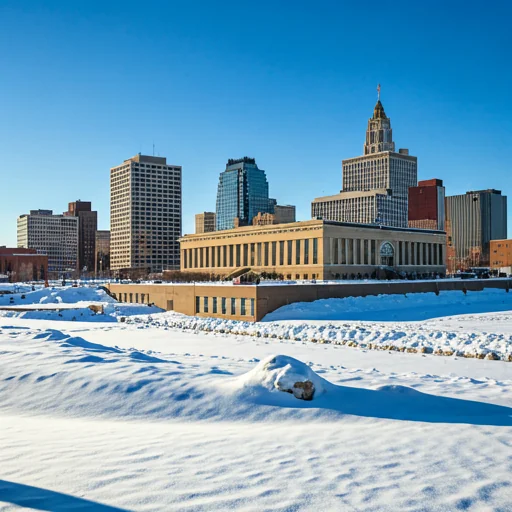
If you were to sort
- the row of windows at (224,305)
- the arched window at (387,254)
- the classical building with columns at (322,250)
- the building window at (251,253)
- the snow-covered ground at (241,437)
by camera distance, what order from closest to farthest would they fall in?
the snow-covered ground at (241,437) < the row of windows at (224,305) < the classical building with columns at (322,250) < the arched window at (387,254) < the building window at (251,253)

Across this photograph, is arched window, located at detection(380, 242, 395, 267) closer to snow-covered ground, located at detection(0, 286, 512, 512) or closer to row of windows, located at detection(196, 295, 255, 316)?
row of windows, located at detection(196, 295, 255, 316)

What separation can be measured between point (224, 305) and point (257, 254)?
32523 mm

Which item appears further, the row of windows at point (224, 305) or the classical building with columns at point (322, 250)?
the classical building with columns at point (322, 250)

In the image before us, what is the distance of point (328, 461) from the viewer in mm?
8539

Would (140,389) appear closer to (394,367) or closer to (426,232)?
(394,367)

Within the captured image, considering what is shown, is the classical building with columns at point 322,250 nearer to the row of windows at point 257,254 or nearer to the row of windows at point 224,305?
the row of windows at point 257,254

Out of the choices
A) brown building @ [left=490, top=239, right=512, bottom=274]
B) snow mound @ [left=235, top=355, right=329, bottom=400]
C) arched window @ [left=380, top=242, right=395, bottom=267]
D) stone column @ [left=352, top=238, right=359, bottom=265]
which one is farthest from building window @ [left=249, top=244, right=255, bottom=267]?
brown building @ [left=490, top=239, right=512, bottom=274]

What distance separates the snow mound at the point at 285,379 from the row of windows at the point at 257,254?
61.6 metres

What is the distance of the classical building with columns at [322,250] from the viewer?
246ft

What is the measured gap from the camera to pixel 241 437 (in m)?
10.1

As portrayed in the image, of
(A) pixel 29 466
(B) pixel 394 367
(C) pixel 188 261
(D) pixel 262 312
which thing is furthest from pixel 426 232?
(A) pixel 29 466

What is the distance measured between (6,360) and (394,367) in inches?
527

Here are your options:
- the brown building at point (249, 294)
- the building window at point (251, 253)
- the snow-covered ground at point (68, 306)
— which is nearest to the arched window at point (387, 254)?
the brown building at point (249, 294)

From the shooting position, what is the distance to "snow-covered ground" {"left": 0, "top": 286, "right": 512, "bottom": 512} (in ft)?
23.5
